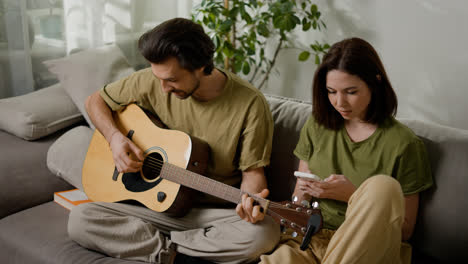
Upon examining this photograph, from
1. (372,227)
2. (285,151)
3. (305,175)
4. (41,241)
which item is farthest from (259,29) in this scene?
(372,227)

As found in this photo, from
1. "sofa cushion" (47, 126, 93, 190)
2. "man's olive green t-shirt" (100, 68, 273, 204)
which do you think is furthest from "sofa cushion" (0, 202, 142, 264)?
"man's olive green t-shirt" (100, 68, 273, 204)

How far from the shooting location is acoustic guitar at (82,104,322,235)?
1.65 meters

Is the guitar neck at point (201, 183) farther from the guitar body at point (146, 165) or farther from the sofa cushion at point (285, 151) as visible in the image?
the sofa cushion at point (285, 151)

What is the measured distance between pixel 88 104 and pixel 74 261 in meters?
0.70

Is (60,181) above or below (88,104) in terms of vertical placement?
below

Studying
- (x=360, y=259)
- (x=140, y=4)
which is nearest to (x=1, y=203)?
(x=360, y=259)

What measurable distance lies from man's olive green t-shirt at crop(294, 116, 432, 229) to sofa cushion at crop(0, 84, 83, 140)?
115cm

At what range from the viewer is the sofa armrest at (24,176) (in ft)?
6.25

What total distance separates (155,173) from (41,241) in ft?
1.47

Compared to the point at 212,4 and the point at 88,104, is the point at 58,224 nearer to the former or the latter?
the point at 88,104

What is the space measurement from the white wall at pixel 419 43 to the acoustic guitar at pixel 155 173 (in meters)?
1.69

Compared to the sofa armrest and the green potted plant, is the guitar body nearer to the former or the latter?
the sofa armrest

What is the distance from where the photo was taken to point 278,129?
6.31 feet

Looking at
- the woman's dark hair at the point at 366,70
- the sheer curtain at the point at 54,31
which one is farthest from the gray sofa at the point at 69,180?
the sheer curtain at the point at 54,31
